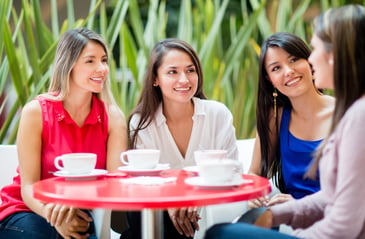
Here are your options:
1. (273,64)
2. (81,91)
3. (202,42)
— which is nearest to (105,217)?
(81,91)

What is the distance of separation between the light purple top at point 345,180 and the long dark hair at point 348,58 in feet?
0.12

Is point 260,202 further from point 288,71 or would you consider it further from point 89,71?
point 89,71

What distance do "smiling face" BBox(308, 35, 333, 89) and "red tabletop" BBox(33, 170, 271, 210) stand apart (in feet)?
1.06

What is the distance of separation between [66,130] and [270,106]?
2.80ft

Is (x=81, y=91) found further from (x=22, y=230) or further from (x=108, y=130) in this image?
(x=22, y=230)

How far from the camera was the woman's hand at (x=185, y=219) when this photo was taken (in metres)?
1.86

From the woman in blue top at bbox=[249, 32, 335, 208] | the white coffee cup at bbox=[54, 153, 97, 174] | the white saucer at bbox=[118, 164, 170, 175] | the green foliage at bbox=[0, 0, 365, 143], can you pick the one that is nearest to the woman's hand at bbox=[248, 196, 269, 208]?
the woman in blue top at bbox=[249, 32, 335, 208]

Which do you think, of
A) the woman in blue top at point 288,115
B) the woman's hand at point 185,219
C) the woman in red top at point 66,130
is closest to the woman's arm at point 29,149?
the woman in red top at point 66,130

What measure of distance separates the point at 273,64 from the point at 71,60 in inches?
32.4

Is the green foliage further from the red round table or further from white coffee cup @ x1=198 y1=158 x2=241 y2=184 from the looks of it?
white coffee cup @ x1=198 y1=158 x2=241 y2=184

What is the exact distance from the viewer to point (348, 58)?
118 cm

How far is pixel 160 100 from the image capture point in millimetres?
2270

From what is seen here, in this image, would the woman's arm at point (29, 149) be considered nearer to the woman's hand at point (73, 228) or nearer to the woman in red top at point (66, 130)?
the woman in red top at point (66, 130)

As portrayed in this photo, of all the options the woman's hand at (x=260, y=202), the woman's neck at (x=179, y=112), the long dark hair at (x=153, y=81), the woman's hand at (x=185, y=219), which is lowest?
the woman's hand at (x=185, y=219)
